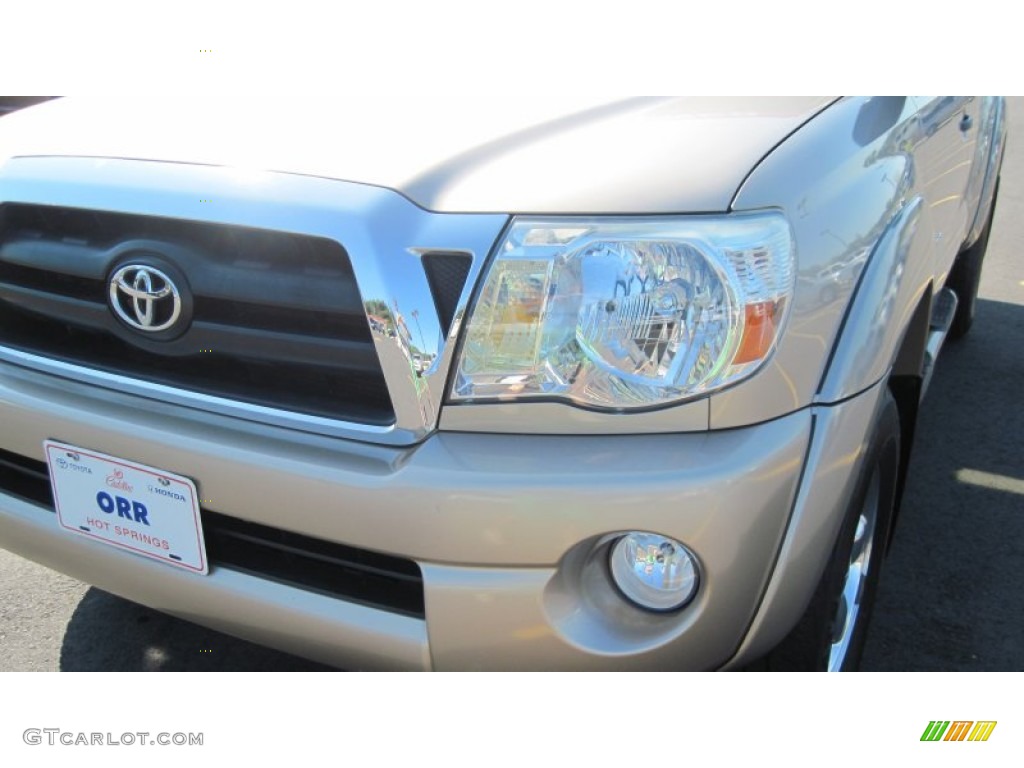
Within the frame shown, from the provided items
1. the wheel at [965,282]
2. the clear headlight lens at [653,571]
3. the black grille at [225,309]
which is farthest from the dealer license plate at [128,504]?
the wheel at [965,282]

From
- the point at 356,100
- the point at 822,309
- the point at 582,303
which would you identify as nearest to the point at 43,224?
the point at 356,100

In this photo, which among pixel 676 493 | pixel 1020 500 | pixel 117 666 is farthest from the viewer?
pixel 1020 500

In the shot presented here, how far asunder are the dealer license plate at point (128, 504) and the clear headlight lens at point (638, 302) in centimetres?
57

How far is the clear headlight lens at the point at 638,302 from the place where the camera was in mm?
1515

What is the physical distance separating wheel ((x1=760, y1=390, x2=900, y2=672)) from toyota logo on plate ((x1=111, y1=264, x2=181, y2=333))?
1.18 meters

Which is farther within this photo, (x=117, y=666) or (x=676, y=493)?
(x=117, y=666)

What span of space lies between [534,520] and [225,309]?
25.6 inches

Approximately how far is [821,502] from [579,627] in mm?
418

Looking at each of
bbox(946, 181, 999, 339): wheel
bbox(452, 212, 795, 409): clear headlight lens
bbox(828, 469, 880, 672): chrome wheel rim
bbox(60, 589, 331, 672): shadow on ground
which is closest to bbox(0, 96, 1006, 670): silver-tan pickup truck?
bbox(452, 212, 795, 409): clear headlight lens

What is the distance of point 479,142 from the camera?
168cm

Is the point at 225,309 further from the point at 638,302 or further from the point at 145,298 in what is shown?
the point at 638,302

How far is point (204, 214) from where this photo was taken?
1.63 meters

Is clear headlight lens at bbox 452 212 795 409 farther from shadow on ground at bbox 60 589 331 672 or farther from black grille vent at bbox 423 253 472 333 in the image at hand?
shadow on ground at bbox 60 589 331 672
